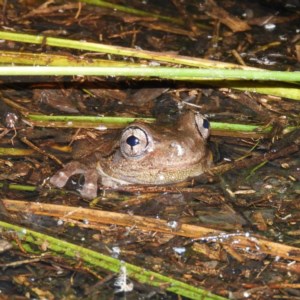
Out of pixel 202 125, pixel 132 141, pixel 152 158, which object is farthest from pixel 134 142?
pixel 202 125

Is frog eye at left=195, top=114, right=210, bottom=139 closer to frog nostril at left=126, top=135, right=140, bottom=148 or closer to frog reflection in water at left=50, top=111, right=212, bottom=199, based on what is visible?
frog reflection in water at left=50, top=111, right=212, bottom=199

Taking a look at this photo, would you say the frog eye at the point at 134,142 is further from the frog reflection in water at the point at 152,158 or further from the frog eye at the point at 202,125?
the frog eye at the point at 202,125

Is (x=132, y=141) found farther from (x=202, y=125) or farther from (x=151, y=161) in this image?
(x=202, y=125)

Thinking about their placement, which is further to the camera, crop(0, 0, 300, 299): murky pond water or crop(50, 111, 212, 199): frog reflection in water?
crop(50, 111, 212, 199): frog reflection in water

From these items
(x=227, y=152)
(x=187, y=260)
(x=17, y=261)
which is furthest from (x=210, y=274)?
(x=227, y=152)

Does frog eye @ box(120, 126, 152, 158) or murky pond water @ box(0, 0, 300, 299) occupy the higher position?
frog eye @ box(120, 126, 152, 158)

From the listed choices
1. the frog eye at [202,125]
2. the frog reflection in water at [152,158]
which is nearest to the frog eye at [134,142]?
the frog reflection in water at [152,158]

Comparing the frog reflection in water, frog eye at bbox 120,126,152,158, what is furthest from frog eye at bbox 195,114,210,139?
frog eye at bbox 120,126,152,158
